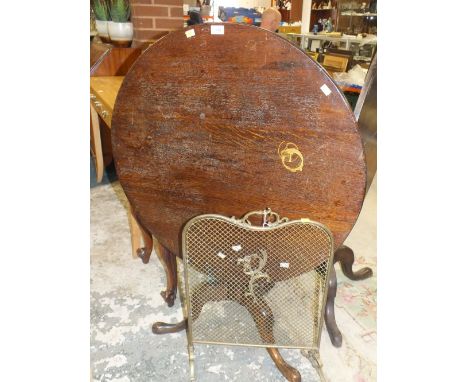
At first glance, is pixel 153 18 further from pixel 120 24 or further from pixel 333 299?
pixel 333 299

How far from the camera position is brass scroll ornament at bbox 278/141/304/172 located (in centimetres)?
110

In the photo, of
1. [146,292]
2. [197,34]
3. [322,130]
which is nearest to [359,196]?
[322,130]

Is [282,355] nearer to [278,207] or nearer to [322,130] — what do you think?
[278,207]

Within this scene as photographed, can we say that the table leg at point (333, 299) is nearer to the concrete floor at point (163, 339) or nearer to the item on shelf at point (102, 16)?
the concrete floor at point (163, 339)

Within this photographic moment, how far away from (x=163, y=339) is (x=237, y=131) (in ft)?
3.25

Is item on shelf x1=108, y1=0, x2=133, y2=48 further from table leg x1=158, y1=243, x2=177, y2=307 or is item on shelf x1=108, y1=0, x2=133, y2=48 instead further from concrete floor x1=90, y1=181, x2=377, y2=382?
table leg x1=158, y1=243, x2=177, y2=307

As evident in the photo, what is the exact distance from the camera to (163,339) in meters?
1.59

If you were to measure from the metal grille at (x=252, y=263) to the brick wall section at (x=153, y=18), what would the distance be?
7.32 ft

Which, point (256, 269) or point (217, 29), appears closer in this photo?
point (217, 29)

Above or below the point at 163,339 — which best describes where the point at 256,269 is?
above

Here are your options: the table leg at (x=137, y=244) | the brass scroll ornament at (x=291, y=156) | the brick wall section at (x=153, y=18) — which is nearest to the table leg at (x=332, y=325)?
the brass scroll ornament at (x=291, y=156)

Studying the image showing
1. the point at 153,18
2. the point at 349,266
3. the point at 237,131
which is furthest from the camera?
the point at 153,18

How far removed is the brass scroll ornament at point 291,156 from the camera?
110 centimetres

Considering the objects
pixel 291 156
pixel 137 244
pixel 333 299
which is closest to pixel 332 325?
pixel 333 299
